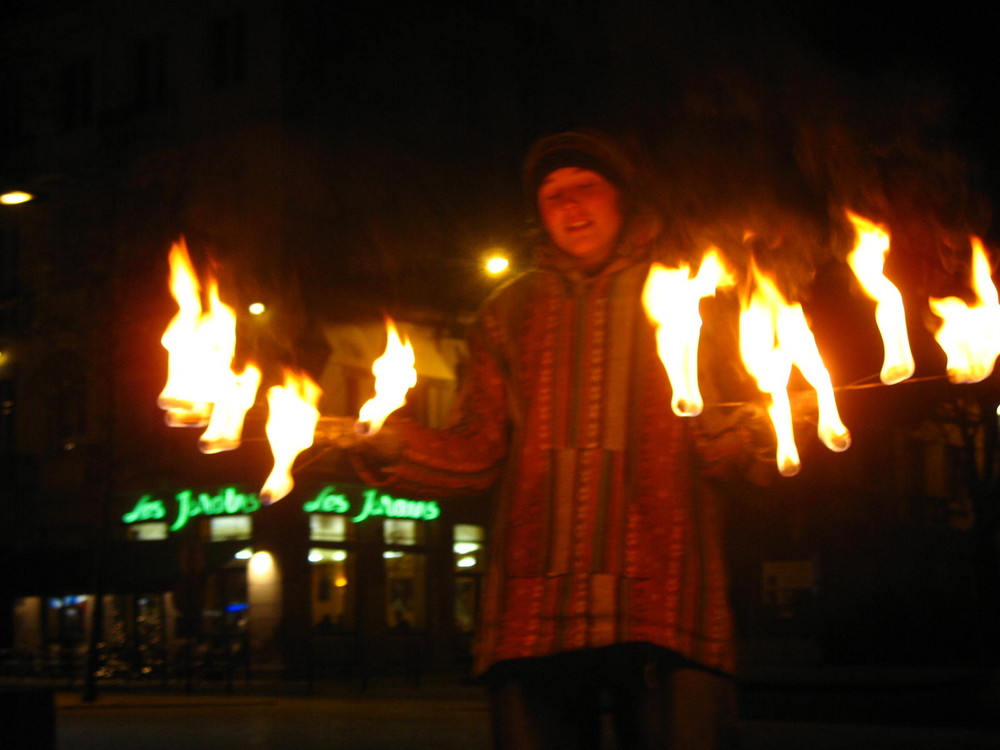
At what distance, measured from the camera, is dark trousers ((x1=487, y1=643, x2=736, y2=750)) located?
316 cm

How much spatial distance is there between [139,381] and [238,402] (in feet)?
88.0

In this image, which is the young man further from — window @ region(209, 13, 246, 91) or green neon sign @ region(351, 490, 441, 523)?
window @ region(209, 13, 246, 91)

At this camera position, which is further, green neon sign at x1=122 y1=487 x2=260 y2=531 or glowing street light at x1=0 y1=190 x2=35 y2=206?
green neon sign at x1=122 y1=487 x2=260 y2=531

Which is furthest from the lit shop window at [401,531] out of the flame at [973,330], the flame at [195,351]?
the flame at [973,330]

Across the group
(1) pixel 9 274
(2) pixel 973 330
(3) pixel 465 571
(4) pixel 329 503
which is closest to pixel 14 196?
(2) pixel 973 330

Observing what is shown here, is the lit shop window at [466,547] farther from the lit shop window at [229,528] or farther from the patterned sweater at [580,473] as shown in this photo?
the patterned sweater at [580,473]

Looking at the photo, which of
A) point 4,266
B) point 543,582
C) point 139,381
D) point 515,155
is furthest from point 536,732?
point 4,266

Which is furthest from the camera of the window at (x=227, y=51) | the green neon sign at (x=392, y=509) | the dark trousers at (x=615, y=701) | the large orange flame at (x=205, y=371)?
the green neon sign at (x=392, y=509)

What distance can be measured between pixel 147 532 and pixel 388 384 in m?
31.3

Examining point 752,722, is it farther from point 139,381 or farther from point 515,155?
point 515,155

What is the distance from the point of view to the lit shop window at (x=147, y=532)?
33156 mm

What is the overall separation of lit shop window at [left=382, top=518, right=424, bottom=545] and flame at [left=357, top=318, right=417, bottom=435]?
30.3 meters

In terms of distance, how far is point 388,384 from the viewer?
359 cm

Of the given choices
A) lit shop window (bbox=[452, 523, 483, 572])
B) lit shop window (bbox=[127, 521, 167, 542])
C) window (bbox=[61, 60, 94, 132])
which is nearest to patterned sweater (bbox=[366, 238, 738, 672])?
lit shop window (bbox=[127, 521, 167, 542])
